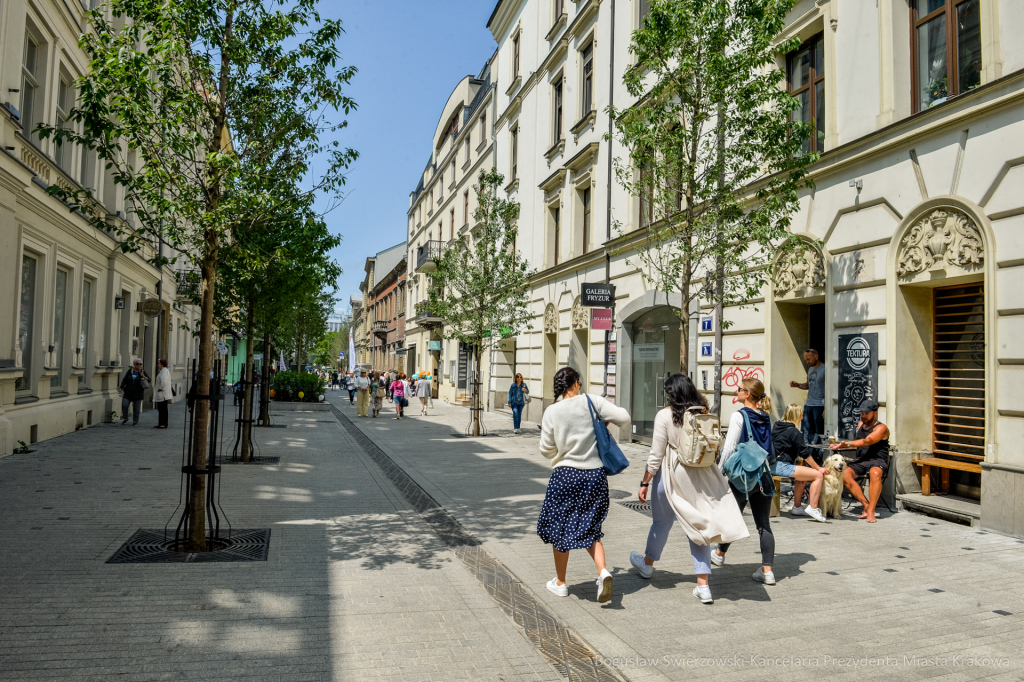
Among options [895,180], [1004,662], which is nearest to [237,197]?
[1004,662]

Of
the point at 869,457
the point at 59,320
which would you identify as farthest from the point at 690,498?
the point at 59,320

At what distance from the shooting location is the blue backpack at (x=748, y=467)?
5437 mm

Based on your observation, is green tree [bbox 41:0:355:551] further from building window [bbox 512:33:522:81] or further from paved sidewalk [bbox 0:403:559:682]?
building window [bbox 512:33:522:81]

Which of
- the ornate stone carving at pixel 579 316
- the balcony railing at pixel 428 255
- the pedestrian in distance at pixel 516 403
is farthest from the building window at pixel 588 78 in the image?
the balcony railing at pixel 428 255

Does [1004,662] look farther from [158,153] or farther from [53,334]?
[53,334]

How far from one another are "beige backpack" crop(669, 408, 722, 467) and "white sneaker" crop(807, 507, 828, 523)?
3.76 metres

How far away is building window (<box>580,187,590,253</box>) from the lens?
19.9m

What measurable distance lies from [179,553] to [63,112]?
1258 centimetres

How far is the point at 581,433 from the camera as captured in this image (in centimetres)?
511

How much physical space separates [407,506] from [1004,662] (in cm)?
619

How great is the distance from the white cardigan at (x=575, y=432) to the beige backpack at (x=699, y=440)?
45 centimetres

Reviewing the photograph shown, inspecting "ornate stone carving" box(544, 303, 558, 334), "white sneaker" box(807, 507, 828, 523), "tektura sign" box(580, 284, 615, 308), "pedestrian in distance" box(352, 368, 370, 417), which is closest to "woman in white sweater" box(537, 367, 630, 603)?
"white sneaker" box(807, 507, 828, 523)

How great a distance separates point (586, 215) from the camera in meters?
20.0

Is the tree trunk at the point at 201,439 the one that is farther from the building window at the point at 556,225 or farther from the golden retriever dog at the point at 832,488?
the building window at the point at 556,225
